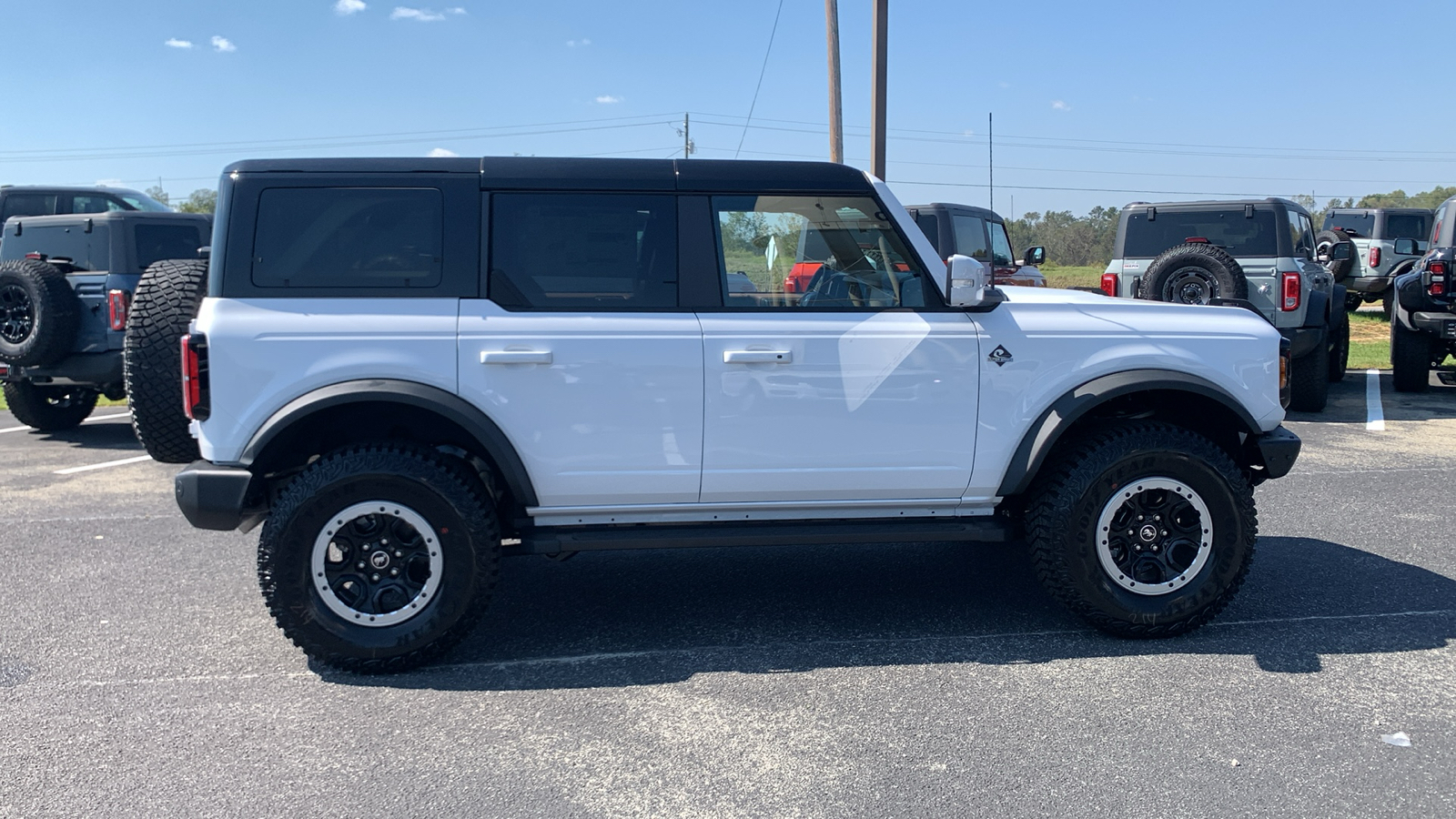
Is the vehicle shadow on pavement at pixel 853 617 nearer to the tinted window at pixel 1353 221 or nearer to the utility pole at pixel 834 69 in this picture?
the utility pole at pixel 834 69

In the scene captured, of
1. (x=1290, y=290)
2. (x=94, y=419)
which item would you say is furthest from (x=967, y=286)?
(x=94, y=419)

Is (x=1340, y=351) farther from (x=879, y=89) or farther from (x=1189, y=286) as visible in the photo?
(x=879, y=89)

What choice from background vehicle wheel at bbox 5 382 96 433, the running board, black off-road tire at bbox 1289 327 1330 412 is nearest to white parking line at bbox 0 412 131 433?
background vehicle wheel at bbox 5 382 96 433

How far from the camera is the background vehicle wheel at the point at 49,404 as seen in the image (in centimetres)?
995

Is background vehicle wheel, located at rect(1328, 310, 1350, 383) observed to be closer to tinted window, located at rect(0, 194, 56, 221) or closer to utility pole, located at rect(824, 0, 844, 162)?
utility pole, located at rect(824, 0, 844, 162)

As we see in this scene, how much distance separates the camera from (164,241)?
32.4ft

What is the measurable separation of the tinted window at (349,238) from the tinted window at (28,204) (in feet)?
45.2

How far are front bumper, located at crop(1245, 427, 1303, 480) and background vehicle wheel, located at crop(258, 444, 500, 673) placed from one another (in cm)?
315

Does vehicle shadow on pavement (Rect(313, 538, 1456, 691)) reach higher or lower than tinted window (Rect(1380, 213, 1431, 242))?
lower

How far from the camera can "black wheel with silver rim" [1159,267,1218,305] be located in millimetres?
10070

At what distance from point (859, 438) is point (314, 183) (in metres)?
2.32

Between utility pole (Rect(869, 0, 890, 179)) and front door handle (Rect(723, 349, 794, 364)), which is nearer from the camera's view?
front door handle (Rect(723, 349, 794, 364))

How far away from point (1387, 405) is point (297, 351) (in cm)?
1085

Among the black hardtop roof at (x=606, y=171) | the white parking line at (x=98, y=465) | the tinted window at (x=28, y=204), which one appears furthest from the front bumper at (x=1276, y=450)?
the tinted window at (x=28, y=204)
